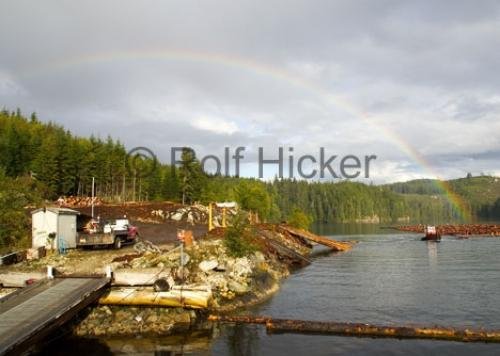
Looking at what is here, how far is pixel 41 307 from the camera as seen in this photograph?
1797 cm

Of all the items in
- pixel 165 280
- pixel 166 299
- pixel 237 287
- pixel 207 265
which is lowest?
pixel 237 287

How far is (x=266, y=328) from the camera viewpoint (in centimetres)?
2011

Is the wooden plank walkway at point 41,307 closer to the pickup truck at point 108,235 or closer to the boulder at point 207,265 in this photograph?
the boulder at point 207,265

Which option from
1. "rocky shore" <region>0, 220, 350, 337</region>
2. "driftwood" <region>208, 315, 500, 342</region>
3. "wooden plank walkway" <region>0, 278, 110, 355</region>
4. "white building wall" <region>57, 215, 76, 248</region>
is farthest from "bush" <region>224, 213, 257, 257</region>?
"white building wall" <region>57, 215, 76, 248</region>

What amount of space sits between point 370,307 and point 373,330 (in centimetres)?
651

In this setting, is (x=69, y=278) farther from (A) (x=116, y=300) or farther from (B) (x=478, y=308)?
(B) (x=478, y=308)

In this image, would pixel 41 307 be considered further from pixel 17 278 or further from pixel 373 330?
pixel 373 330

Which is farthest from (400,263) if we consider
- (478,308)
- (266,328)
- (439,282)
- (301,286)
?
(266,328)

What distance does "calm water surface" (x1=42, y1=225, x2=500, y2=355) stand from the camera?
17.7 m

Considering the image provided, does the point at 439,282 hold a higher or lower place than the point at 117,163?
lower

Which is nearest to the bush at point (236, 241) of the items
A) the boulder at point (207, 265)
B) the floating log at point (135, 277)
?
the boulder at point (207, 265)

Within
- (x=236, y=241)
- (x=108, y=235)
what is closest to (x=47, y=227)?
(x=108, y=235)

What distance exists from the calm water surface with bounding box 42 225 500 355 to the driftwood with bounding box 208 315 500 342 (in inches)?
11.9

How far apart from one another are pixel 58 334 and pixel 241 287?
9.81m
